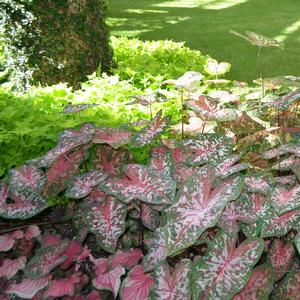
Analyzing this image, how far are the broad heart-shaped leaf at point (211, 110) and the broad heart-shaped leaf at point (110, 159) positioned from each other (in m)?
0.32

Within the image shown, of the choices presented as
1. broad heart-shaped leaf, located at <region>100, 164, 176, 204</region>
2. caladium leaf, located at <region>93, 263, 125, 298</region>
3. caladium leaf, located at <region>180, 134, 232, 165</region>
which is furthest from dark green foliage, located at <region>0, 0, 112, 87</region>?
caladium leaf, located at <region>93, 263, 125, 298</region>

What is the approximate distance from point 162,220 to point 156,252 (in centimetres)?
14

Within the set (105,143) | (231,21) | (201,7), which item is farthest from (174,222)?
(201,7)

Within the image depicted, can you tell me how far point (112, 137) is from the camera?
1898mm

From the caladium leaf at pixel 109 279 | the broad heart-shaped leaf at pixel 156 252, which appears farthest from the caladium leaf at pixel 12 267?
the broad heart-shaped leaf at pixel 156 252

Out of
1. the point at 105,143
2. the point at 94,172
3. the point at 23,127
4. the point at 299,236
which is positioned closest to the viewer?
the point at 299,236

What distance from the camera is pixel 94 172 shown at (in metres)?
1.80

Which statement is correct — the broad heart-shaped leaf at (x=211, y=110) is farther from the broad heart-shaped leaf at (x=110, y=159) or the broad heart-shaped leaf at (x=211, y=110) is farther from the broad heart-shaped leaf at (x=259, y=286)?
the broad heart-shaped leaf at (x=259, y=286)

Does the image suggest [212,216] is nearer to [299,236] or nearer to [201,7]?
[299,236]

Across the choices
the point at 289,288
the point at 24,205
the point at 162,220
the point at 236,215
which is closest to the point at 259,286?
the point at 289,288

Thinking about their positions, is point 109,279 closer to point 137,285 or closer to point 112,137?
point 137,285

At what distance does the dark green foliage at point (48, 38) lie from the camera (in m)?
3.45

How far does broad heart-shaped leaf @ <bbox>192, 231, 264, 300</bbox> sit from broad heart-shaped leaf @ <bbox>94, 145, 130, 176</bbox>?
61 cm

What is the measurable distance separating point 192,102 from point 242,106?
1.62 feet
